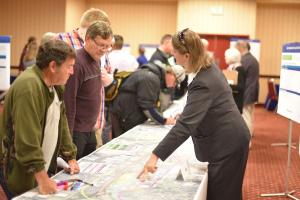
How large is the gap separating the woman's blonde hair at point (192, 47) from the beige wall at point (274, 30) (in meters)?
9.48

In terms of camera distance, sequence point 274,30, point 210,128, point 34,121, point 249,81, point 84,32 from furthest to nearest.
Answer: point 274,30, point 249,81, point 84,32, point 210,128, point 34,121

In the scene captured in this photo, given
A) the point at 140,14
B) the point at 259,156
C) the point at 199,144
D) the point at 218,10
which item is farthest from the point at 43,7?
the point at 199,144

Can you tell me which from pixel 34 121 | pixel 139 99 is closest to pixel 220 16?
pixel 139 99

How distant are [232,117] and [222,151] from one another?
17 centimetres

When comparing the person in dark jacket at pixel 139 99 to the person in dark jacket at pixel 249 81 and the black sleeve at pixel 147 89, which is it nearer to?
the black sleeve at pixel 147 89

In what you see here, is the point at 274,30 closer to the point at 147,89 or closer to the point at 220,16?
the point at 220,16

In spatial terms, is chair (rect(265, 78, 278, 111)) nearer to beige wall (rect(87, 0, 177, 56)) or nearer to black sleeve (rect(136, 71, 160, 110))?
beige wall (rect(87, 0, 177, 56))

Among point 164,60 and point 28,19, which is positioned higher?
point 28,19

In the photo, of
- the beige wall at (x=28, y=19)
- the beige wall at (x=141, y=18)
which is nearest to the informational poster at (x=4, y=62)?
the beige wall at (x=28, y=19)

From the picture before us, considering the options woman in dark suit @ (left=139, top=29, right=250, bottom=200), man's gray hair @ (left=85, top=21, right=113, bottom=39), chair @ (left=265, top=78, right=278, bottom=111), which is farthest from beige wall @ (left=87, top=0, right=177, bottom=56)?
woman in dark suit @ (left=139, top=29, right=250, bottom=200)

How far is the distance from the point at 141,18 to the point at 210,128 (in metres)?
9.66

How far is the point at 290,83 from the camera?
3.67m

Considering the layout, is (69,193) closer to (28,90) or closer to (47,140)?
(47,140)

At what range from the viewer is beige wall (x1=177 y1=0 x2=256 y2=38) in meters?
10.6
